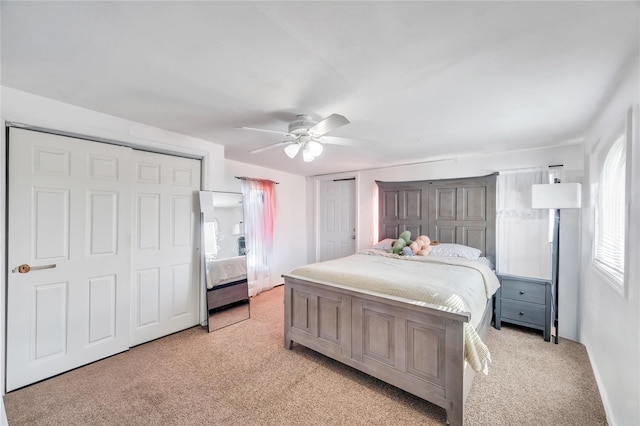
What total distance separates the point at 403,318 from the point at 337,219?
3.42m

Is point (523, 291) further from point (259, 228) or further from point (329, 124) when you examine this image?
point (259, 228)

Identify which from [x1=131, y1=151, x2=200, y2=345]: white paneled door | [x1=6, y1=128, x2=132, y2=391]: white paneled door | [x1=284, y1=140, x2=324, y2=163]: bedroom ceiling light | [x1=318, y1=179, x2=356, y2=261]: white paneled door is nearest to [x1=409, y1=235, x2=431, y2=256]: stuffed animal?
[x1=318, y1=179, x2=356, y2=261]: white paneled door

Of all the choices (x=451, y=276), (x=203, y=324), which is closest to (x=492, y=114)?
(x=451, y=276)

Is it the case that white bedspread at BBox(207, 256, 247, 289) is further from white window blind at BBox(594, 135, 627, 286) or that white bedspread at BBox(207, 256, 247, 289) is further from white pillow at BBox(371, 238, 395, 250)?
white window blind at BBox(594, 135, 627, 286)

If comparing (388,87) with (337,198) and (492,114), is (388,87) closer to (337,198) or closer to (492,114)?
(492,114)

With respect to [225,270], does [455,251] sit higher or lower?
higher

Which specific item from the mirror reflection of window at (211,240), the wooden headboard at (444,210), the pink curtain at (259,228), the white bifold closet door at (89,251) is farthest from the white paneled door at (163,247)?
the wooden headboard at (444,210)

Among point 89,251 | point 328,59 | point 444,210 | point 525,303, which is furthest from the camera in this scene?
point 444,210

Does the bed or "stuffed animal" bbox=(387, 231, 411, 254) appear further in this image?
"stuffed animal" bbox=(387, 231, 411, 254)

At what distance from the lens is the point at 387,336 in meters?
2.13

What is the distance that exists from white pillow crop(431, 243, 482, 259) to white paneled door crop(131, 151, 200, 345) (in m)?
3.15

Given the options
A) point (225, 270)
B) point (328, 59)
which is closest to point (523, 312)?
point (328, 59)

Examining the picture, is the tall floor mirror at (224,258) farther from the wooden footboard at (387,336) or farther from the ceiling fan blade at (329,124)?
the ceiling fan blade at (329,124)

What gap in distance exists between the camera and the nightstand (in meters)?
2.99
